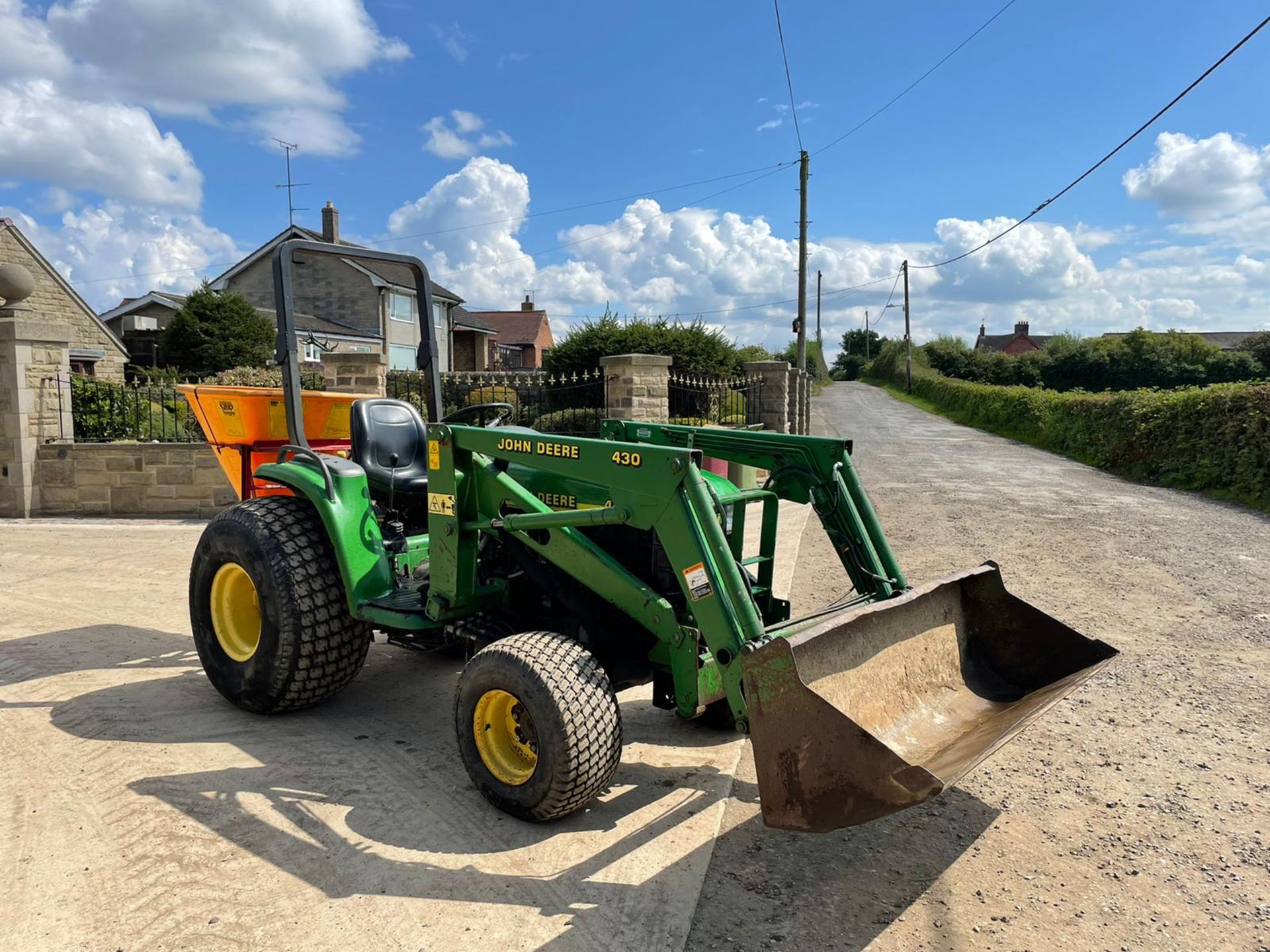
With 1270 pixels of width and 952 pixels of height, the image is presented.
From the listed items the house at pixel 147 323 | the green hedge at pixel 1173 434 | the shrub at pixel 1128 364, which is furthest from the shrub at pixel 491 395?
the shrub at pixel 1128 364

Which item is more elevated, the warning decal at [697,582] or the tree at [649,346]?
the tree at [649,346]

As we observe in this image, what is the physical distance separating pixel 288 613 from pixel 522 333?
2124 inches

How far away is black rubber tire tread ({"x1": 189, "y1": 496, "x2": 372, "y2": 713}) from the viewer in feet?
13.4

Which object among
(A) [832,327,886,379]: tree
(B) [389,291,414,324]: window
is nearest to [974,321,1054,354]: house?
(A) [832,327,886,379]: tree

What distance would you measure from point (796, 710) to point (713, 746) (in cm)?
146

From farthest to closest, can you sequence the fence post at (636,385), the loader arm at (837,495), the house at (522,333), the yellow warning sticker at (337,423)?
the house at (522,333)
the fence post at (636,385)
the yellow warning sticker at (337,423)
the loader arm at (837,495)

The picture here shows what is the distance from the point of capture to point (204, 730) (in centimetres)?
418

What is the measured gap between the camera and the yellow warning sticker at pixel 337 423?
225 inches

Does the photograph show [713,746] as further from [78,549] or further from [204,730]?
[78,549]

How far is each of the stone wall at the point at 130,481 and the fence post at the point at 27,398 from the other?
177 mm

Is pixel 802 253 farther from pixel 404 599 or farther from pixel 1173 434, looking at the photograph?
pixel 404 599

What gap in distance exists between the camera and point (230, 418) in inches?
213

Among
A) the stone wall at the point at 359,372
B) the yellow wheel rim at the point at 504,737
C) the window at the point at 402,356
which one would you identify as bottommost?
the yellow wheel rim at the point at 504,737

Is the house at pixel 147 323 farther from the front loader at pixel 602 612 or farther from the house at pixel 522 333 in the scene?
the front loader at pixel 602 612
